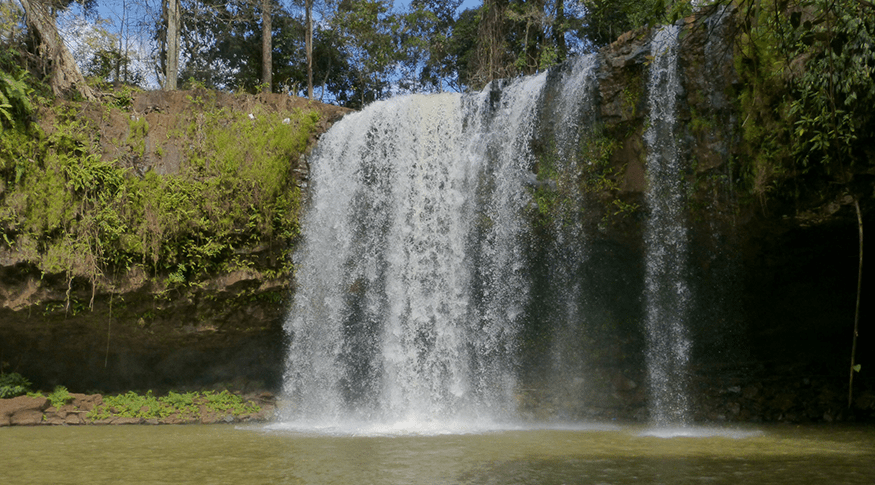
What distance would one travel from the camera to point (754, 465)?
17.7ft

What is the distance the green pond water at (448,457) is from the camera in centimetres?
493

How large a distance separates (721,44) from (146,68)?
19109mm

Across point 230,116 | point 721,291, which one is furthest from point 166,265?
point 721,291

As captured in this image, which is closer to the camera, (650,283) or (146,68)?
(650,283)

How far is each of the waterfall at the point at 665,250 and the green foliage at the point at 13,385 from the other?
1063 centimetres

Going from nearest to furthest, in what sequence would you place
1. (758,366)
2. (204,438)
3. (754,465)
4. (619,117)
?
(754,465) → (204,438) → (619,117) → (758,366)

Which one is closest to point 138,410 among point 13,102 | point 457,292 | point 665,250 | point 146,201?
point 146,201

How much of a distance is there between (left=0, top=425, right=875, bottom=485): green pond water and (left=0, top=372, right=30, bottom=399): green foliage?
92.4 inches

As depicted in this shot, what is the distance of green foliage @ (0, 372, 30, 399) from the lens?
10.8 m

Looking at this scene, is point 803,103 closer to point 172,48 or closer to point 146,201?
point 146,201

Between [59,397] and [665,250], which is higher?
Answer: [665,250]

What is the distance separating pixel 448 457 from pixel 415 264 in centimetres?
482

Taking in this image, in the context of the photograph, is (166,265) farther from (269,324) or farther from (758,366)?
(758,366)

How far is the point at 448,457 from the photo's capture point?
5.92 metres
